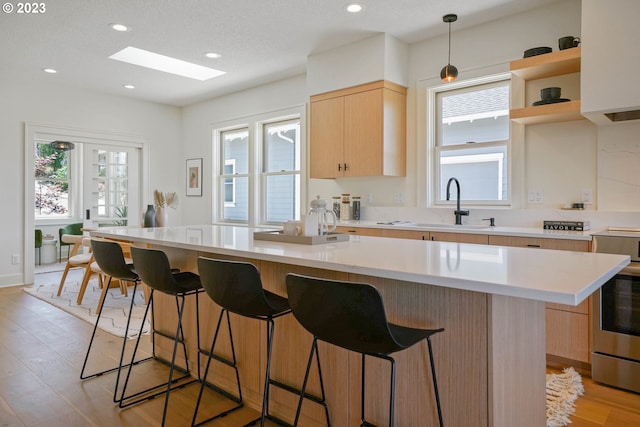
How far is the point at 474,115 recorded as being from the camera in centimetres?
405

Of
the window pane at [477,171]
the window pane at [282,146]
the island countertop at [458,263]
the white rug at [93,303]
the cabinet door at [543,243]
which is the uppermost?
the window pane at [282,146]

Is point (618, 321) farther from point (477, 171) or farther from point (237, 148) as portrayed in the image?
point (237, 148)

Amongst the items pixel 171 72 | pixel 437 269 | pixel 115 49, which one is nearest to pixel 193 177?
pixel 171 72

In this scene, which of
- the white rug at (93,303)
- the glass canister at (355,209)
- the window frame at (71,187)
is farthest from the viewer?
the window frame at (71,187)

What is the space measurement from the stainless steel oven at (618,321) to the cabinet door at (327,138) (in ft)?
8.26

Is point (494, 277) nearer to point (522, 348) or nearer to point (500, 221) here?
point (522, 348)

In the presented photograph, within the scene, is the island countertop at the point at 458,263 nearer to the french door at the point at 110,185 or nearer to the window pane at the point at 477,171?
the window pane at the point at 477,171

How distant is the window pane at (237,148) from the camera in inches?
246

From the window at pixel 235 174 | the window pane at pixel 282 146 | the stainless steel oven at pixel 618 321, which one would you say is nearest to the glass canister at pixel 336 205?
the window pane at pixel 282 146

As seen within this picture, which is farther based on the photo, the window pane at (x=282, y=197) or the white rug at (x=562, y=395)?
the window pane at (x=282, y=197)

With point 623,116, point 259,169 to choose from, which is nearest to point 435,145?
point 623,116

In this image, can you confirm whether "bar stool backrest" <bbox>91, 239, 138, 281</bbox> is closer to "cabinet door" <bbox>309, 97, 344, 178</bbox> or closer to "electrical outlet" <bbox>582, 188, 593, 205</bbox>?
"cabinet door" <bbox>309, 97, 344, 178</bbox>

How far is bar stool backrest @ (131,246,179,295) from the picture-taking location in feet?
6.99

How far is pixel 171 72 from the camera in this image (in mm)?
5258
